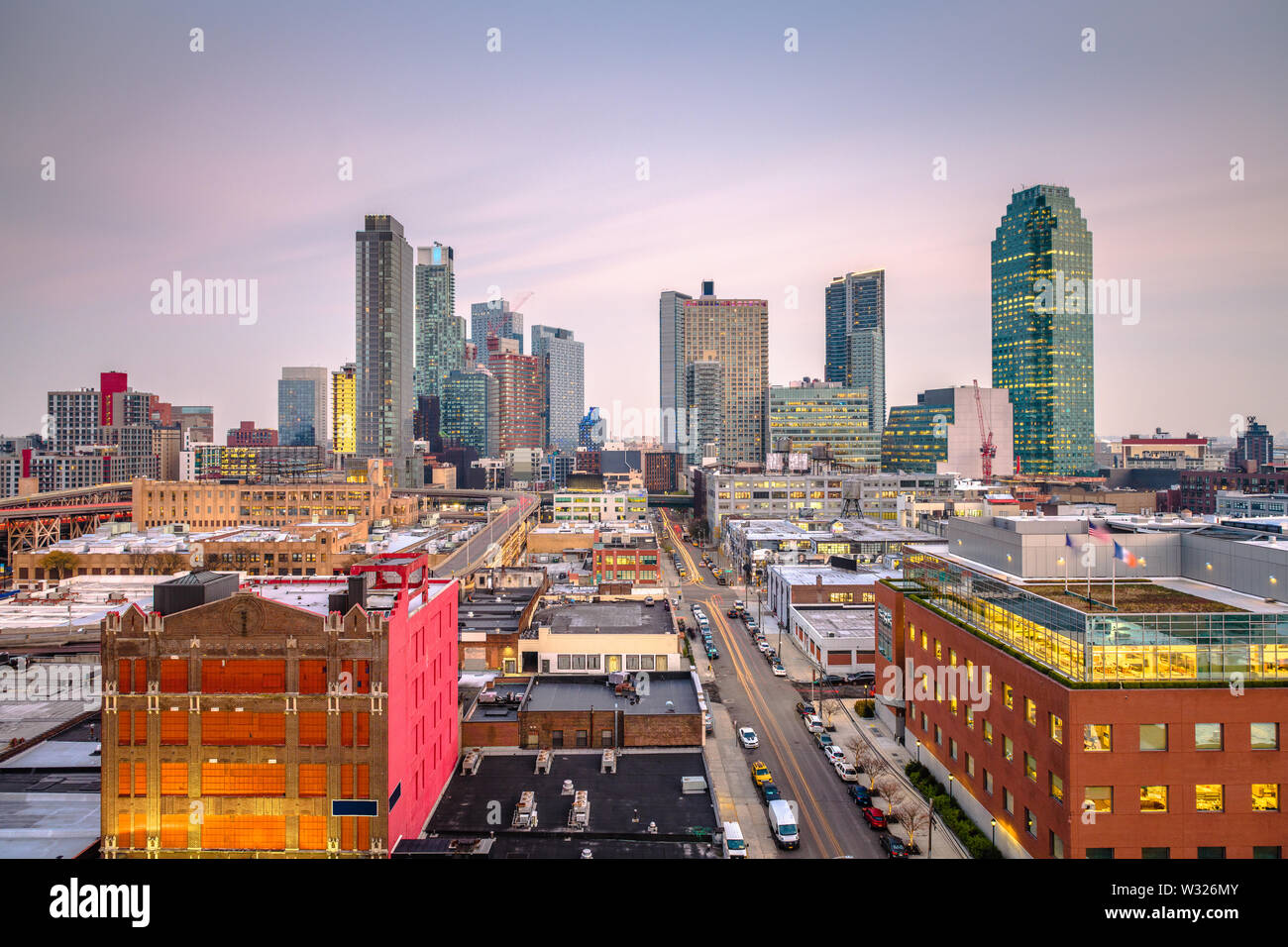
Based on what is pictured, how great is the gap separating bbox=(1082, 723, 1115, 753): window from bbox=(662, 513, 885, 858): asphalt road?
9023 mm

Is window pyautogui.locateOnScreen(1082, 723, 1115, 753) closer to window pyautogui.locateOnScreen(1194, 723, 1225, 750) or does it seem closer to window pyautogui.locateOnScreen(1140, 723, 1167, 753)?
window pyautogui.locateOnScreen(1140, 723, 1167, 753)

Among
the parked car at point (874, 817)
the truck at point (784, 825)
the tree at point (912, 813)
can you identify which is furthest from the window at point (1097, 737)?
the truck at point (784, 825)

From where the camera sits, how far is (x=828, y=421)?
157 m

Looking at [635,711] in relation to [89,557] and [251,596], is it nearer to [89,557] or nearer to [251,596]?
[251,596]

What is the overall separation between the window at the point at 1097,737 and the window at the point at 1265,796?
3901mm

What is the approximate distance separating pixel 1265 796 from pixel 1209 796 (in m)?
1.47

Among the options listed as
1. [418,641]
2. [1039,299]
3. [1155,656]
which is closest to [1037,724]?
[1155,656]

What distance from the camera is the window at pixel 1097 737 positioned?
63.8ft

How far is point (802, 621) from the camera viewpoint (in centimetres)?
5338

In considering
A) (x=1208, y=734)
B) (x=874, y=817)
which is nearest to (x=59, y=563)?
(x=874, y=817)
